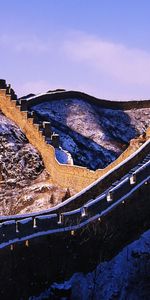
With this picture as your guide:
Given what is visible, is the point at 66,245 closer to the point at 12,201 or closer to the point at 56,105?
the point at 12,201

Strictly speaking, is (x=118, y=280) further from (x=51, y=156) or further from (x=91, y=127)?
(x=91, y=127)

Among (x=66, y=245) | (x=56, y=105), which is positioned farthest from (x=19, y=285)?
(x=56, y=105)

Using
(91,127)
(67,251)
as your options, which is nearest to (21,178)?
(91,127)

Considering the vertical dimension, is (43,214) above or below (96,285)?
above

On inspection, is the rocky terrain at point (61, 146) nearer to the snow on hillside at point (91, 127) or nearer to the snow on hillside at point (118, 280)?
the snow on hillside at point (91, 127)

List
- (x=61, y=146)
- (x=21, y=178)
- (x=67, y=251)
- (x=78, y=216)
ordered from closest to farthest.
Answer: (x=67, y=251), (x=78, y=216), (x=21, y=178), (x=61, y=146)
